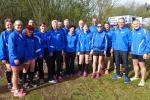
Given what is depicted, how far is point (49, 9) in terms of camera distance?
14844mm

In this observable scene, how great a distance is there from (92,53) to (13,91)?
123 inches

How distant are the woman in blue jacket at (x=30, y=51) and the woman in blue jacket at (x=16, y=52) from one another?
8.5 inches

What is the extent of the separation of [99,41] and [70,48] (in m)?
0.99

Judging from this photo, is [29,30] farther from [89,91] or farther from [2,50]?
[89,91]

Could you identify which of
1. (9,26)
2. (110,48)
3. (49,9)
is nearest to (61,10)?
(49,9)

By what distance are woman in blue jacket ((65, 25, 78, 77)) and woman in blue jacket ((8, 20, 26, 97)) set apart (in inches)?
86.6

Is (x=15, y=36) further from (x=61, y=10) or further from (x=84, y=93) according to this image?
(x=61, y=10)

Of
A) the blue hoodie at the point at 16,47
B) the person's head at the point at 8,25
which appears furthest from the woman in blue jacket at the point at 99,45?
the person's head at the point at 8,25

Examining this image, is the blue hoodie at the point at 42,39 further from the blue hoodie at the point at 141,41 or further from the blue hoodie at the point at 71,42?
the blue hoodie at the point at 141,41

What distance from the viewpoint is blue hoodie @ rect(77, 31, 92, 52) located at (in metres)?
10.1

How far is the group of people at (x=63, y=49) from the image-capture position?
811cm

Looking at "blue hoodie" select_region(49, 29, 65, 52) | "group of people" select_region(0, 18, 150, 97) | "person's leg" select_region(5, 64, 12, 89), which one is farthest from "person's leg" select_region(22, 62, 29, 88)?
"blue hoodie" select_region(49, 29, 65, 52)

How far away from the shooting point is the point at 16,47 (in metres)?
7.92

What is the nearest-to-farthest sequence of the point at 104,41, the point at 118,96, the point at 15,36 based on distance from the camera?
the point at 15,36 → the point at 118,96 → the point at 104,41
